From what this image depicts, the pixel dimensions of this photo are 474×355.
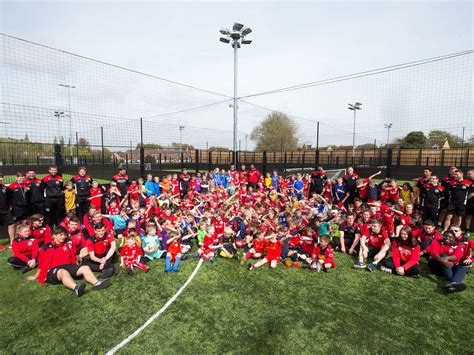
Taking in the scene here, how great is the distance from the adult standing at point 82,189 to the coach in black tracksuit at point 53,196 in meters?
0.42

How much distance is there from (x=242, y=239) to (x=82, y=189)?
5.64 m

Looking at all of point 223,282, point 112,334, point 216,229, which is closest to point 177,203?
point 216,229

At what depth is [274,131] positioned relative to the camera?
1901 inches

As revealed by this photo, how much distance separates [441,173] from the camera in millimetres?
17922

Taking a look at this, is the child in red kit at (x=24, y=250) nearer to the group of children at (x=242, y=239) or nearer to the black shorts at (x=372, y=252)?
the group of children at (x=242, y=239)

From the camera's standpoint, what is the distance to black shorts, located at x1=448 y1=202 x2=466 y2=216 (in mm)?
7551

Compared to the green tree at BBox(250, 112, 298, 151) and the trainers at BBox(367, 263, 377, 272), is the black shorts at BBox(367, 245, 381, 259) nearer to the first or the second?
the trainers at BBox(367, 263, 377, 272)

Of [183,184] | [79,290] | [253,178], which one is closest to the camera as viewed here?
[79,290]

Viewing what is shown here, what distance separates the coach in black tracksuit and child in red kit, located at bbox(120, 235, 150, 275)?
3860 millimetres

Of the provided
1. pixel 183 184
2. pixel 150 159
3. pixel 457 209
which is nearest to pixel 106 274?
pixel 183 184

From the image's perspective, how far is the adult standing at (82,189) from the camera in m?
8.38

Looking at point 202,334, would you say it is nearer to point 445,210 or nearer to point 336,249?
point 336,249

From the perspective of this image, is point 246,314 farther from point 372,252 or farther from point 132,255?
point 372,252

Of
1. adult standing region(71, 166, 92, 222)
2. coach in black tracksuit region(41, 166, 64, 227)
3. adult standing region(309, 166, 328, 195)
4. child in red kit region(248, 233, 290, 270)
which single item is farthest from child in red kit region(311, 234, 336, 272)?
coach in black tracksuit region(41, 166, 64, 227)
